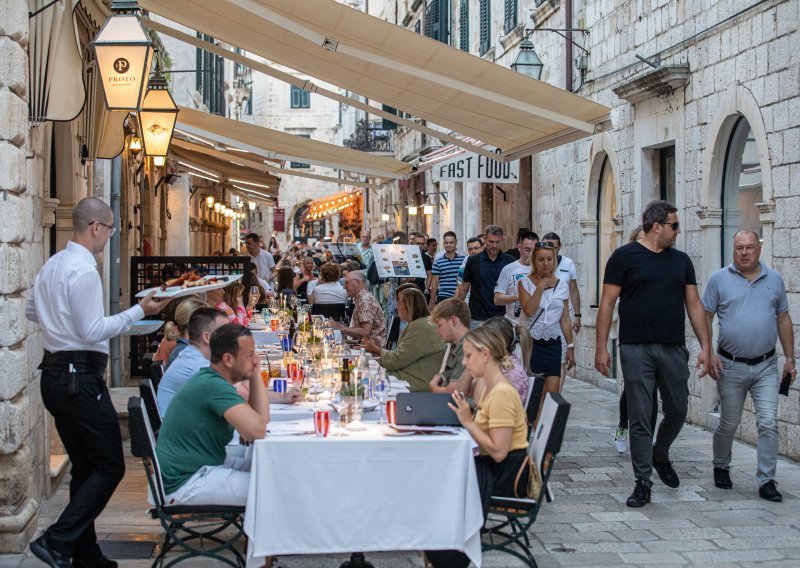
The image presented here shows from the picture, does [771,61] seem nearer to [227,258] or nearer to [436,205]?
[227,258]

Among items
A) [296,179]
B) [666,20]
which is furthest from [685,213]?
[296,179]

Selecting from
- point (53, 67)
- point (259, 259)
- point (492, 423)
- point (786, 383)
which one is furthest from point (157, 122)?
point (259, 259)

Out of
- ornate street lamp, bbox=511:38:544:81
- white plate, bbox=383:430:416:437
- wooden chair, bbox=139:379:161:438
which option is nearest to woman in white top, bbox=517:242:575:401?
wooden chair, bbox=139:379:161:438

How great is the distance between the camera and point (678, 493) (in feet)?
25.4

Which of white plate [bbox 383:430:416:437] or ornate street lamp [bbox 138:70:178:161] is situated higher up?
ornate street lamp [bbox 138:70:178:161]

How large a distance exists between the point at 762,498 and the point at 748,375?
816 millimetres

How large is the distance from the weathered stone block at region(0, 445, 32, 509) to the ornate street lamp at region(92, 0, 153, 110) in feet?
8.43

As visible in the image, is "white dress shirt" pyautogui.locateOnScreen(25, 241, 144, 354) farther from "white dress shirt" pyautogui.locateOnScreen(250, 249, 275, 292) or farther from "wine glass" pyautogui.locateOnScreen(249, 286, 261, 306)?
"white dress shirt" pyautogui.locateOnScreen(250, 249, 275, 292)

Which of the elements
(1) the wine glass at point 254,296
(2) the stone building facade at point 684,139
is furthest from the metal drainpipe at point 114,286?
(2) the stone building facade at point 684,139

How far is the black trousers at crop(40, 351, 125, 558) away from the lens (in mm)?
5621

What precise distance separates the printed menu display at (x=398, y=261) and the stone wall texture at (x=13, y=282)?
9806 millimetres

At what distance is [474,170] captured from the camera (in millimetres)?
14070

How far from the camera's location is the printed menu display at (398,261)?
1608cm

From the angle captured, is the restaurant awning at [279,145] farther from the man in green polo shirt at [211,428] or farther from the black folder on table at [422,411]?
the black folder on table at [422,411]
